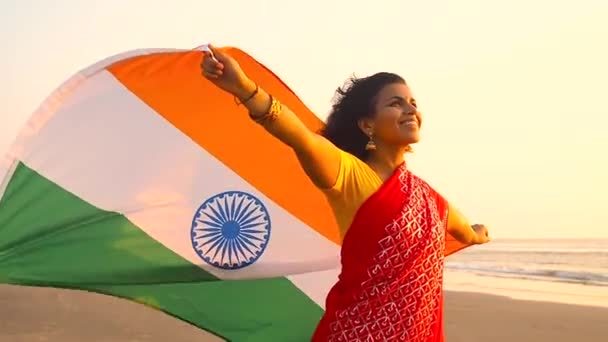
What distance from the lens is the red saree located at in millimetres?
2129

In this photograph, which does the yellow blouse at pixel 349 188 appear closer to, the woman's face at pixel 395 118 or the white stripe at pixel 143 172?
the woman's face at pixel 395 118

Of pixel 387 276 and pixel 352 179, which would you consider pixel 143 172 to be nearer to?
pixel 352 179

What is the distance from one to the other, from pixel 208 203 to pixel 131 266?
1.36 ft

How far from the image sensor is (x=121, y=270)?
3.05 m

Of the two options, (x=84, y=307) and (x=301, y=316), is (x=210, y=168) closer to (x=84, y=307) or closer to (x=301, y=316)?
(x=301, y=316)

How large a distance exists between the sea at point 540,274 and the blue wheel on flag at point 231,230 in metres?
9.63

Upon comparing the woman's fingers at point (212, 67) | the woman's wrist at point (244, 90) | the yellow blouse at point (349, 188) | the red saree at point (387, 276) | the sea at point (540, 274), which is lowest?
the red saree at point (387, 276)

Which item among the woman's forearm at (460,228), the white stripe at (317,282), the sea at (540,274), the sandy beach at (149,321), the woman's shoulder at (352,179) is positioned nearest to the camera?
the woman's shoulder at (352,179)

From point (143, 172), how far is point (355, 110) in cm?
114

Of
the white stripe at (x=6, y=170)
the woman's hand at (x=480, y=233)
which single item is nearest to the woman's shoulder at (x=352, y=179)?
the woman's hand at (x=480, y=233)

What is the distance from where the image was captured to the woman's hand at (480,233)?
2.94 meters

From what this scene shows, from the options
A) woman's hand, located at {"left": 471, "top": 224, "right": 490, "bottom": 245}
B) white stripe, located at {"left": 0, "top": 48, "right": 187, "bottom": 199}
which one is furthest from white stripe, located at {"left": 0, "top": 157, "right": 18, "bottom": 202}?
woman's hand, located at {"left": 471, "top": 224, "right": 490, "bottom": 245}

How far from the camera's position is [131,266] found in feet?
10.1

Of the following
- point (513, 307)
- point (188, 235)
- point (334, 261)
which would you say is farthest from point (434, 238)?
point (513, 307)
